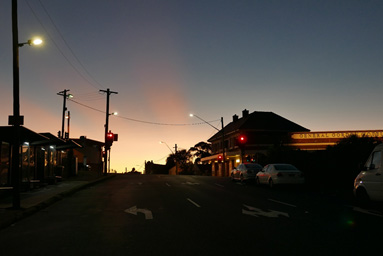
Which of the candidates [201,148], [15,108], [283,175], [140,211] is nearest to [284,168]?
[283,175]

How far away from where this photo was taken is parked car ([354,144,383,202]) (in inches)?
472

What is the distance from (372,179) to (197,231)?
6.72 m

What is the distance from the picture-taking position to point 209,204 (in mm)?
14164

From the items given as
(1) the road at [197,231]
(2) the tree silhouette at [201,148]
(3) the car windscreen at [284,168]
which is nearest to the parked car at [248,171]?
(3) the car windscreen at [284,168]

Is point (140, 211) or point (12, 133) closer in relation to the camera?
point (140, 211)

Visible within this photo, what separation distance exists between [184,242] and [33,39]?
9476mm

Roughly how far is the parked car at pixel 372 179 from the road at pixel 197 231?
2.02 feet

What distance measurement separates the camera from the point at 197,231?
28.8 ft

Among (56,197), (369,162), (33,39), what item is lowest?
(56,197)

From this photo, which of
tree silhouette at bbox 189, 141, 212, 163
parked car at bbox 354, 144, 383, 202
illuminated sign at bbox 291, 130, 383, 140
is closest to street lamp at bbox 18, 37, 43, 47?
parked car at bbox 354, 144, 383, 202

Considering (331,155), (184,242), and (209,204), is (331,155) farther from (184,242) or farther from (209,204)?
(184,242)

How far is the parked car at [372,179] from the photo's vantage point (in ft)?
39.3

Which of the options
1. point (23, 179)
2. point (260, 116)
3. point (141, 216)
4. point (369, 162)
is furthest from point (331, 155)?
point (260, 116)

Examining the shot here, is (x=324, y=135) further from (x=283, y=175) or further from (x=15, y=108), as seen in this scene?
(x=15, y=108)
